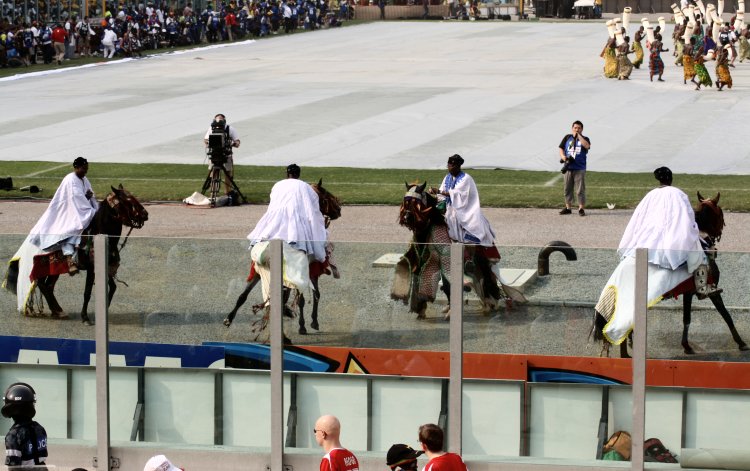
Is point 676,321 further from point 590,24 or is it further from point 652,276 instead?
point 590,24

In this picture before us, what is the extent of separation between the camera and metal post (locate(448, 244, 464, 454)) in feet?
34.5

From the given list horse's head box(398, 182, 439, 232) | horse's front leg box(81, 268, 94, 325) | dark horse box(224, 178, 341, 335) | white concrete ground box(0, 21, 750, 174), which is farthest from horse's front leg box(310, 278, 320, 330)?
white concrete ground box(0, 21, 750, 174)

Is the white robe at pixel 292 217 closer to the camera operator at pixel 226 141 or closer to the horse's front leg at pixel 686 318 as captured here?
the horse's front leg at pixel 686 318

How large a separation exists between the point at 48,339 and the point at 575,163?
43.2 feet

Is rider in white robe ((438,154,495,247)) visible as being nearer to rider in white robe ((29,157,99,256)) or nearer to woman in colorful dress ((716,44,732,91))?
rider in white robe ((29,157,99,256))

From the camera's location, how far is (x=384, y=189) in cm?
2605

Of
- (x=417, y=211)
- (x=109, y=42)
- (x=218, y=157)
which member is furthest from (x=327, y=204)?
(x=109, y=42)

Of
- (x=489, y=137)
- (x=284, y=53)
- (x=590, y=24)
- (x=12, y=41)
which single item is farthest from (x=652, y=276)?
(x=590, y=24)

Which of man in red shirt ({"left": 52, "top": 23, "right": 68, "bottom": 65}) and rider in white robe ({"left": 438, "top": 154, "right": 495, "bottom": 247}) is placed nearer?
rider in white robe ({"left": 438, "top": 154, "right": 495, "bottom": 247})

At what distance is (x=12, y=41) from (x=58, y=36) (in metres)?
2.16

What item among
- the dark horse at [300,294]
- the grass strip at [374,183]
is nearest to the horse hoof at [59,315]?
the dark horse at [300,294]

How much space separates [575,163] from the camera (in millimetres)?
22766

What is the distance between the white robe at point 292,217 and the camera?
14406 mm

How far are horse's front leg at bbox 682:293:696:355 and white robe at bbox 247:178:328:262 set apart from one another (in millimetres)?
4995
